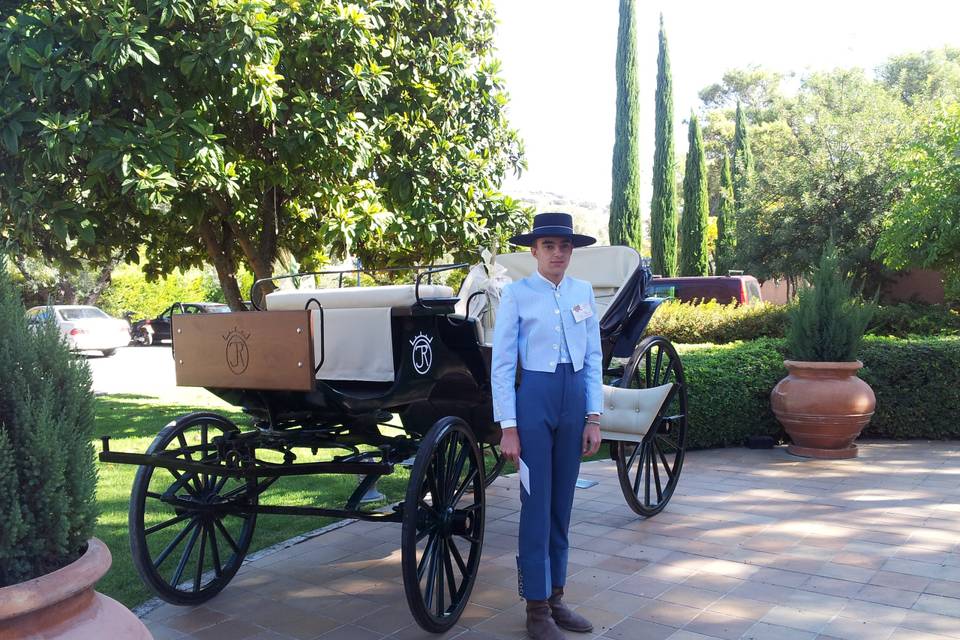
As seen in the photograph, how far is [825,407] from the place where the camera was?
22.8 feet

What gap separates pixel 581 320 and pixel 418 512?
45.7 inches

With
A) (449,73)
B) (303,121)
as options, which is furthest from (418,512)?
(449,73)

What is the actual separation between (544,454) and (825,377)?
4.69 m

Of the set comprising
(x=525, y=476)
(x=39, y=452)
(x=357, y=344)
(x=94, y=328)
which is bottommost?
(x=525, y=476)

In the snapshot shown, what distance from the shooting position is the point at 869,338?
27.3 ft

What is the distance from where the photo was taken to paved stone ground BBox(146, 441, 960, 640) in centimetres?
365

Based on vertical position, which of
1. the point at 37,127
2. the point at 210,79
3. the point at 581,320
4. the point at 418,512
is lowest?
the point at 418,512

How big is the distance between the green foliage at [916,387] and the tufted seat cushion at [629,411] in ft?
13.1

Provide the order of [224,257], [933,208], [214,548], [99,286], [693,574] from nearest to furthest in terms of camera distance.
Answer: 1. [214,548]
2. [693,574]
3. [224,257]
4. [933,208]
5. [99,286]

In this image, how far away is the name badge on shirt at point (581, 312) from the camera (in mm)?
3615

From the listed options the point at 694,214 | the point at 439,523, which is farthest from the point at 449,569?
the point at 694,214

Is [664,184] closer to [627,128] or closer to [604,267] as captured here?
[627,128]

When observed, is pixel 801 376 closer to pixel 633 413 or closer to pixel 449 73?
pixel 633 413

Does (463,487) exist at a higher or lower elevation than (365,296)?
lower
